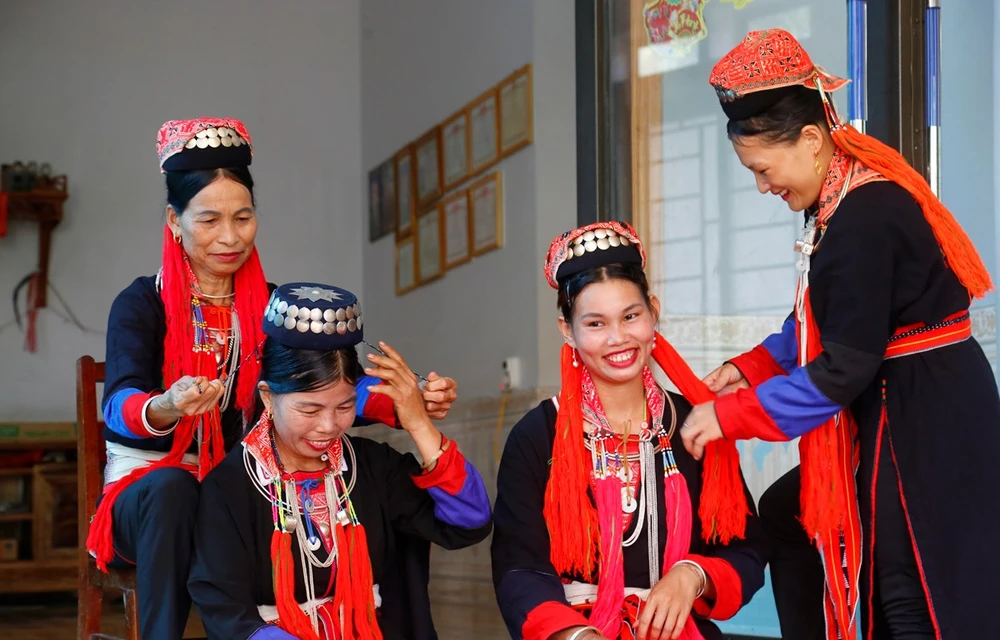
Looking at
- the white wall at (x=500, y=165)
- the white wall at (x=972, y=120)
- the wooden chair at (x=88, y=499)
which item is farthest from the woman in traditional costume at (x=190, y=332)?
the white wall at (x=500, y=165)

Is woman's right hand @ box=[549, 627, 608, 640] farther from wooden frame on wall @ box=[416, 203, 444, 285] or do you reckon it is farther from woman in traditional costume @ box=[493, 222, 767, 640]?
wooden frame on wall @ box=[416, 203, 444, 285]

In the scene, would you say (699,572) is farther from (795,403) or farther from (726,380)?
(726,380)

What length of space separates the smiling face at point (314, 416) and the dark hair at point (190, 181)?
0.61 m

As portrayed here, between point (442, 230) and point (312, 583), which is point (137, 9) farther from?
point (312, 583)

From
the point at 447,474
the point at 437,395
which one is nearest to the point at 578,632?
the point at 447,474

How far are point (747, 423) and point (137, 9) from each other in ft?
17.6

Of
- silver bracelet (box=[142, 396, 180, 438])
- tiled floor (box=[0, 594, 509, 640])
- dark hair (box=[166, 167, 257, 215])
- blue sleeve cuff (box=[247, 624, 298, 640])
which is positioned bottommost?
tiled floor (box=[0, 594, 509, 640])

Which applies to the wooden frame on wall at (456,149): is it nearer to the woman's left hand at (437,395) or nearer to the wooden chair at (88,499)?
the wooden chair at (88,499)

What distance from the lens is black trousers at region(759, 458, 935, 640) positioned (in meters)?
2.14

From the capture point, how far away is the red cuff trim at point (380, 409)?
2443 millimetres

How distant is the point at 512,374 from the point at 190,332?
8.35 ft

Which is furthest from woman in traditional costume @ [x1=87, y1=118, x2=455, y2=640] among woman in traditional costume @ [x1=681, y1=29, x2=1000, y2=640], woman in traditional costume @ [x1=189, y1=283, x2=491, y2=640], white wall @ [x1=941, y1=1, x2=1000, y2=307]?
white wall @ [x1=941, y1=1, x2=1000, y2=307]

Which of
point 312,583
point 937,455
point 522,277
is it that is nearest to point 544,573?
point 312,583

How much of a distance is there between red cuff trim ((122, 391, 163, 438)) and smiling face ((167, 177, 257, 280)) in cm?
37
